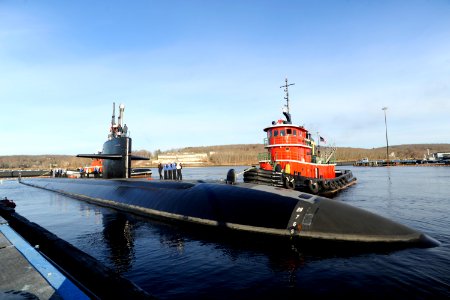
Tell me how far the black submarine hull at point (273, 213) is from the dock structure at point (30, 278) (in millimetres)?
6210

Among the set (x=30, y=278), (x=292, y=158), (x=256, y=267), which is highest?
(x=292, y=158)

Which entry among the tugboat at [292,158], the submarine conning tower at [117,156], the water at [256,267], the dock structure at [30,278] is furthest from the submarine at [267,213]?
the tugboat at [292,158]

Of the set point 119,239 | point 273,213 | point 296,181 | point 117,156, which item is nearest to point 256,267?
point 273,213

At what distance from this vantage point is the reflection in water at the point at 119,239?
8273mm

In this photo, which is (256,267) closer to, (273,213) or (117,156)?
(273,213)

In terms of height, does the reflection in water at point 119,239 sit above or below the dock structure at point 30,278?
below

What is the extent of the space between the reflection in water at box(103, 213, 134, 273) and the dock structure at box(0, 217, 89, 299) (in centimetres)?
261

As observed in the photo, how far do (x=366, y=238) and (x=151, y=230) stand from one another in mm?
7477

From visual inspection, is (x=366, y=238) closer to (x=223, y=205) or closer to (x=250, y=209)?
(x=250, y=209)

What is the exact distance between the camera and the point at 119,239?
10.7 m

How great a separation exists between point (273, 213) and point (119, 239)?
17.6ft

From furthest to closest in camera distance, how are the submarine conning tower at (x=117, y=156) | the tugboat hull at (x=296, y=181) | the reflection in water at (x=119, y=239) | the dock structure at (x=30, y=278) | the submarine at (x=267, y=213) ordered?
the submarine conning tower at (x=117, y=156), the tugboat hull at (x=296, y=181), the submarine at (x=267, y=213), the reflection in water at (x=119, y=239), the dock structure at (x=30, y=278)

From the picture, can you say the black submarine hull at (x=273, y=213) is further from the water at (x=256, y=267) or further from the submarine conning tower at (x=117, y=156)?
the submarine conning tower at (x=117, y=156)

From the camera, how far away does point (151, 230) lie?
11.8 meters
